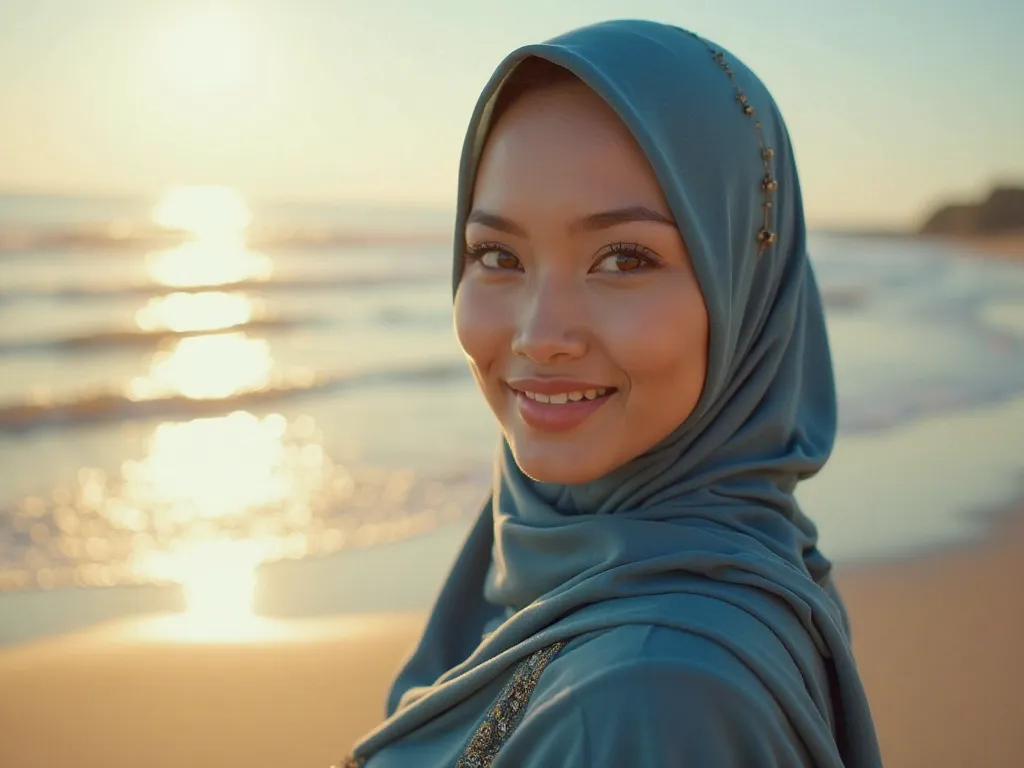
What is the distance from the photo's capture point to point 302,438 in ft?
24.8

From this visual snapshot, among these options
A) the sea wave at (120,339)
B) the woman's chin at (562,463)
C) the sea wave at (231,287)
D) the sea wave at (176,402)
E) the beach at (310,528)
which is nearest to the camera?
the woman's chin at (562,463)

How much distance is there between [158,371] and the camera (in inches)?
402

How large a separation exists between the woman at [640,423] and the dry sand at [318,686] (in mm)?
2149

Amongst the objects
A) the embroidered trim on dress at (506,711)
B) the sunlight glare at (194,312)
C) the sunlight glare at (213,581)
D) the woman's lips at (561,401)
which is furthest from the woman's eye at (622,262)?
the sunlight glare at (194,312)

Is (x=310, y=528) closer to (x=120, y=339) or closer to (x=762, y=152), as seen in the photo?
(x=762, y=152)

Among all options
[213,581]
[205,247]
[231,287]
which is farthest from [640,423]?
[205,247]

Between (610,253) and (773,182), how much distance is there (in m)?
0.33

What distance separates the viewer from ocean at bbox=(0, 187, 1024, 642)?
5.05m

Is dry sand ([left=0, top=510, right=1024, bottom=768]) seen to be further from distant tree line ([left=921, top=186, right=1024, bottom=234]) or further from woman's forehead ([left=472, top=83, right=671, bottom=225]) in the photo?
distant tree line ([left=921, top=186, right=1024, bottom=234])

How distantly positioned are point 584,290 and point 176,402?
7846 millimetres

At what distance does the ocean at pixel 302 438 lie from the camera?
505 centimetres

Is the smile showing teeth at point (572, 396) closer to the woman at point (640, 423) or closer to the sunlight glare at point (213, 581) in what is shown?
the woman at point (640, 423)

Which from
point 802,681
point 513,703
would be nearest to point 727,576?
point 802,681

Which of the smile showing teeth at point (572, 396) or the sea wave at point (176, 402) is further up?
the smile showing teeth at point (572, 396)
